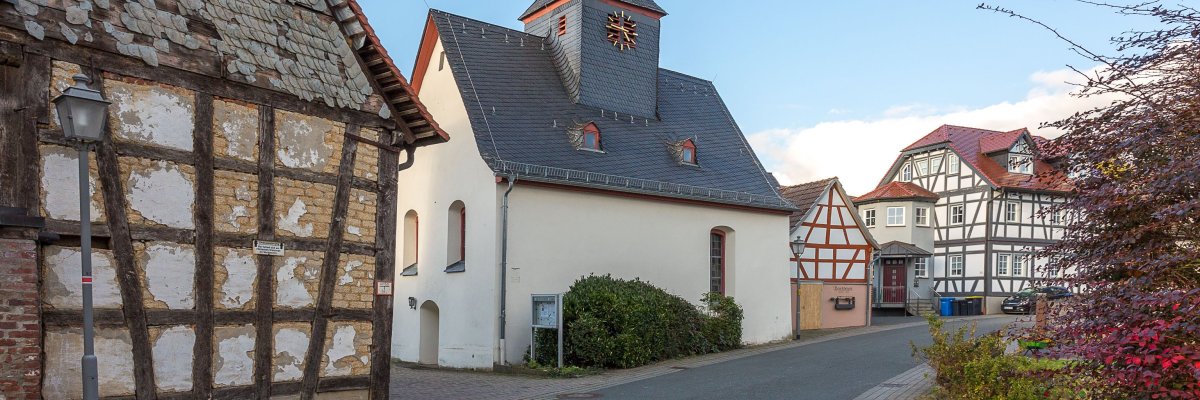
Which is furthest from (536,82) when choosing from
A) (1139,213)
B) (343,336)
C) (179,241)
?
(1139,213)

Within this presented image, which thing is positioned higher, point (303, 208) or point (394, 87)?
point (394, 87)

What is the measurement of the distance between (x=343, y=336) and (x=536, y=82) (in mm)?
10946

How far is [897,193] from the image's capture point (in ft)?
129

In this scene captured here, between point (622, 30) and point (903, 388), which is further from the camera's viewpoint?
point (622, 30)

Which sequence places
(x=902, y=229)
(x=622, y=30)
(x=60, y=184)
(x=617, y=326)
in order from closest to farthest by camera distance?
(x=60, y=184) → (x=617, y=326) → (x=622, y=30) → (x=902, y=229)

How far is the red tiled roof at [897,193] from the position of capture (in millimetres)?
39031

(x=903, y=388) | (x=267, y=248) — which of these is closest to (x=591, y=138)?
(x=903, y=388)

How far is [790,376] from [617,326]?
3.50 meters

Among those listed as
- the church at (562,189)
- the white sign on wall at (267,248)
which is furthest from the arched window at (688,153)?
the white sign on wall at (267,248)

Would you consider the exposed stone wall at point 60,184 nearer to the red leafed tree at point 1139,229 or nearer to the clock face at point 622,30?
the red leafed tree at point 1139,229

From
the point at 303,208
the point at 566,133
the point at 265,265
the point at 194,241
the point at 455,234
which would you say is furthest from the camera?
the point at 566,133

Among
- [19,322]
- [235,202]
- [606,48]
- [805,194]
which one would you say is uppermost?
[606,48]

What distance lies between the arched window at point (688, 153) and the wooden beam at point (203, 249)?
1371cm

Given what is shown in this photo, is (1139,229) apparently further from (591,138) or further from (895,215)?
(895,215)
